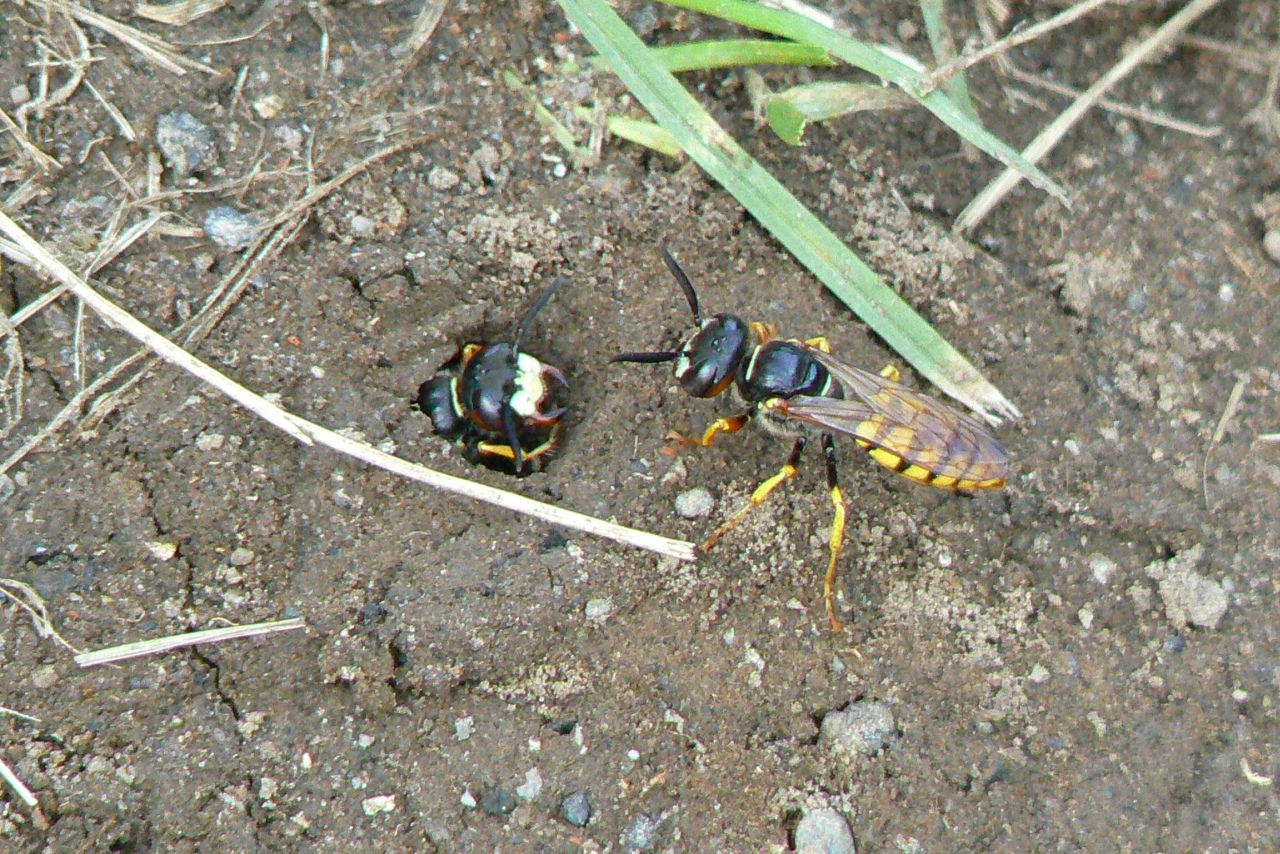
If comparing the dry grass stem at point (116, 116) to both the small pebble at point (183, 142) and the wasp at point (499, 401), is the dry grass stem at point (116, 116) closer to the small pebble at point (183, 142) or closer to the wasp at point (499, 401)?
the small pebble at point (183, 142)

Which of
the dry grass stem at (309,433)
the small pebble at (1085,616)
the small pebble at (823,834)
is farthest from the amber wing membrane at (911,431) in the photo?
the small pebble at (823,834)

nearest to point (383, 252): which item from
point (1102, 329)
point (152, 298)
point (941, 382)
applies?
point (152, 298)

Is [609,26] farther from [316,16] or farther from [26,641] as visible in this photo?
[26,641]

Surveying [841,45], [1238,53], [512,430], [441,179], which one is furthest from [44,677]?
[1238,53]

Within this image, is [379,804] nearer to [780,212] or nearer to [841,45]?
[780,212]

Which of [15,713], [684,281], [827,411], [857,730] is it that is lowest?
[857,730]

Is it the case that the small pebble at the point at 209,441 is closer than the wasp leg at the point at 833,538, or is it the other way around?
the small pebble at the point at 209,441
